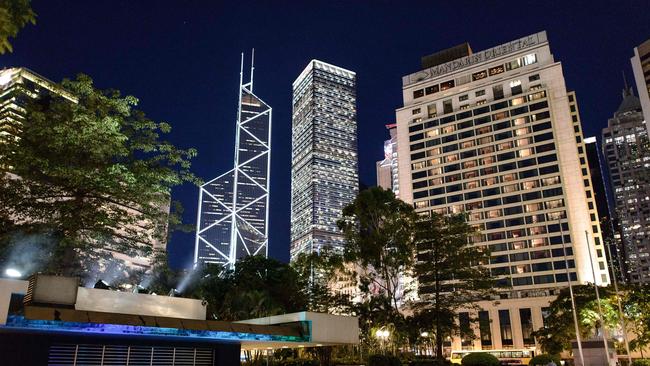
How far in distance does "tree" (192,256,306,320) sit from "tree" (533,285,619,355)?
24.9 meters

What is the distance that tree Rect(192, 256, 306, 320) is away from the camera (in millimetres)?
45188

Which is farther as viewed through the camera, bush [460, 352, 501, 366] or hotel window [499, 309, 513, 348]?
hotel window [499, 309, 513, 348]

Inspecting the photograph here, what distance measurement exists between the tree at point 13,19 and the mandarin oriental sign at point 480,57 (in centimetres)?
10307

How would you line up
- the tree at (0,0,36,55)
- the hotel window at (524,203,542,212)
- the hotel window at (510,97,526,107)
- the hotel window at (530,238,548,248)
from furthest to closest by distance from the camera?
1. the hotel window at (510,97,526,107)
2. the hotel window at (524,203,542,212)
3. the hotel window at (530,238,548,248)
4. the tree at (0,0,36,55)

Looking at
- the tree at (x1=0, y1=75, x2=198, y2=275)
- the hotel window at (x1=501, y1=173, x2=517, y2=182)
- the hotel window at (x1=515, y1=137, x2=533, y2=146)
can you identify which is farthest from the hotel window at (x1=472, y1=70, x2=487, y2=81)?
the tree at (x1=0, y1=75, x2=198, y2=275)

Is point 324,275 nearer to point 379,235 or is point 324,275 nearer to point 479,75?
point 379,235

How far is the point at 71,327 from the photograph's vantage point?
1317 cm

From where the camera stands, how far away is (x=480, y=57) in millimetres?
102875

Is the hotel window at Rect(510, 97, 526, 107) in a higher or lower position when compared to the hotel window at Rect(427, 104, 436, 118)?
lower

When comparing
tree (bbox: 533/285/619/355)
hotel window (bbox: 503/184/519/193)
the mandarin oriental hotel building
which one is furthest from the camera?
hotel window (bbox: 503/184/519/193)

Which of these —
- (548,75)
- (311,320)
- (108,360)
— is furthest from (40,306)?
(548,75)

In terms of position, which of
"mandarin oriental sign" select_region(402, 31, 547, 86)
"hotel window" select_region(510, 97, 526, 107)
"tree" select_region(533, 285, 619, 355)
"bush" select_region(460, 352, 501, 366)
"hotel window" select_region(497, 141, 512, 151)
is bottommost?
"bush" select_region(460, 352, 501, 366)

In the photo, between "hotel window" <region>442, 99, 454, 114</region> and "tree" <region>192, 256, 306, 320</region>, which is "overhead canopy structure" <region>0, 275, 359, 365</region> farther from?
"hotel window" <region>442, 99, 454, 114</region>

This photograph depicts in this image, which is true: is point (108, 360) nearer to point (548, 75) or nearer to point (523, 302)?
point (523, 302)
